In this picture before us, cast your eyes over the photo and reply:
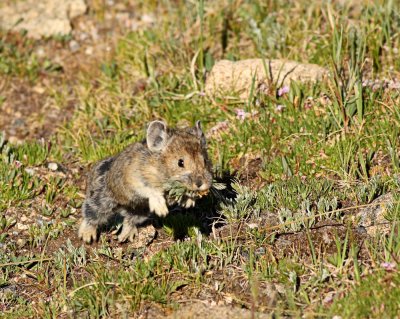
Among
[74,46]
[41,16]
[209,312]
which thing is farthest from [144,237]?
[41,16]

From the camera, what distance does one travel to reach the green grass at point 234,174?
277 inches

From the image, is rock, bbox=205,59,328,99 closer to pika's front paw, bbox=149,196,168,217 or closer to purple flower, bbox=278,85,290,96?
purple flower, bbox=278,85,290,96

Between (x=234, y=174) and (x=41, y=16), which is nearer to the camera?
(x=234, y=174)

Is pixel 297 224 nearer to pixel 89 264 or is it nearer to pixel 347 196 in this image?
pixel 347 196

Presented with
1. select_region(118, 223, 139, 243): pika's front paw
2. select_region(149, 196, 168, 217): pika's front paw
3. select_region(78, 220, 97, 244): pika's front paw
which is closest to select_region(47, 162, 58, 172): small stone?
select_region(78, 220, 97, 244): pika's front paw

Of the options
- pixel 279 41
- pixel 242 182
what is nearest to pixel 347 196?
pixel 242 182

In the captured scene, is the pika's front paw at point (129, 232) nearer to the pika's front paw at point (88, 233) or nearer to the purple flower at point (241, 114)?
the pika's front paw at point (88, 233)

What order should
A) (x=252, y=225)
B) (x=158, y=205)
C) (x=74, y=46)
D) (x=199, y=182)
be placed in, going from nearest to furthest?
(x=199, y=182) → (x=158, y=205) → (x=252, y=225) → (x=74, y=46)

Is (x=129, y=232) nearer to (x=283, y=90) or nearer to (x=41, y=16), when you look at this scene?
(x=283, y=90)

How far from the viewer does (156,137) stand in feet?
25.0

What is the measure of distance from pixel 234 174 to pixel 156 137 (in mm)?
1764

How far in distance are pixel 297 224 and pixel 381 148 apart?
1659mm

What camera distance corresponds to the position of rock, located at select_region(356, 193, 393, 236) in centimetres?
746

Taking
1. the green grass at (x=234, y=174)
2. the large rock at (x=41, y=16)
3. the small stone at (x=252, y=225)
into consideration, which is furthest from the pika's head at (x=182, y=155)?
the large rock at (x=41, y=16)
